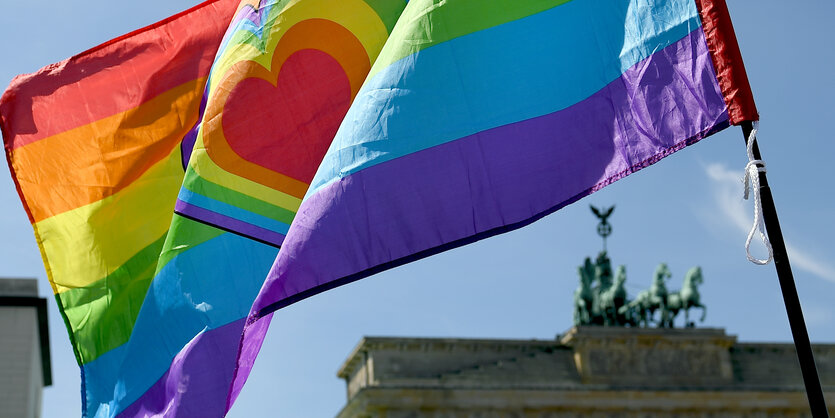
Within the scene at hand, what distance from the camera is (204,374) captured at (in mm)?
8031

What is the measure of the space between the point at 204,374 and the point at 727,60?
392 centimetres

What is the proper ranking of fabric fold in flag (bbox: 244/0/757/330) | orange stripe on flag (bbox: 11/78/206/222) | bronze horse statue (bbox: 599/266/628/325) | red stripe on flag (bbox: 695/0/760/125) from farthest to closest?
1. bronze horse statue (bbox: 599/266/628/325)
2. orange stripe on flag (bbox: 11/78/206/222)
3. fabric fold in flag (bbox: 244/0/757/330)
4. red stripe on flag (bbox: 695/0/760/125)

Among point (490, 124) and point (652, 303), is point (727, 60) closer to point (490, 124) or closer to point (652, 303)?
point (490, 124)

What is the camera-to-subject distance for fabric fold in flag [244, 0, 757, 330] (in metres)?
5.87

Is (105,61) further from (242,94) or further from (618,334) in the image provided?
(618,334)

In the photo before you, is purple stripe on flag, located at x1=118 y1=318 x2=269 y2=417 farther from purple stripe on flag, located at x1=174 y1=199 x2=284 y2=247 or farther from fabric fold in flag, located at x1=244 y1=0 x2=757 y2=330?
fabric fold in flag, located at x1=244 y1=0 x2=757 y2=330

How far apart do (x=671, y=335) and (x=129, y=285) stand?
1750 inches

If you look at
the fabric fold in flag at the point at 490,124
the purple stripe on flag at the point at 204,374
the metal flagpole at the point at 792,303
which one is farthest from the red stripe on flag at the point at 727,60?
the purple stripe on flag at the point at 204,374

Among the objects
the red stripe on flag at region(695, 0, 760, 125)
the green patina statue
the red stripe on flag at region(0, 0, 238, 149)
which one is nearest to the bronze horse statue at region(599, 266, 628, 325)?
the green patina statue

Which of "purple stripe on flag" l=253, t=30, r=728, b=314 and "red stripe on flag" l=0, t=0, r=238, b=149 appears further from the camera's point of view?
"red stripe on flag" l=0, t=0, r=238, b=149

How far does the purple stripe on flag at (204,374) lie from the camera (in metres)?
7.98

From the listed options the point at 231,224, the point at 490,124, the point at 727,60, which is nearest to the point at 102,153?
the point at 231,224

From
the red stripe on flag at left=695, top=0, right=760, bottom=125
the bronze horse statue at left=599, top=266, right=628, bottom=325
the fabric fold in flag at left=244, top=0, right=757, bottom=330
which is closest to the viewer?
the red stripe on flag at left=695, top=0, right=760, bottom=125

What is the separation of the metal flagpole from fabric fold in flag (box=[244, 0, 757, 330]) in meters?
0.48
